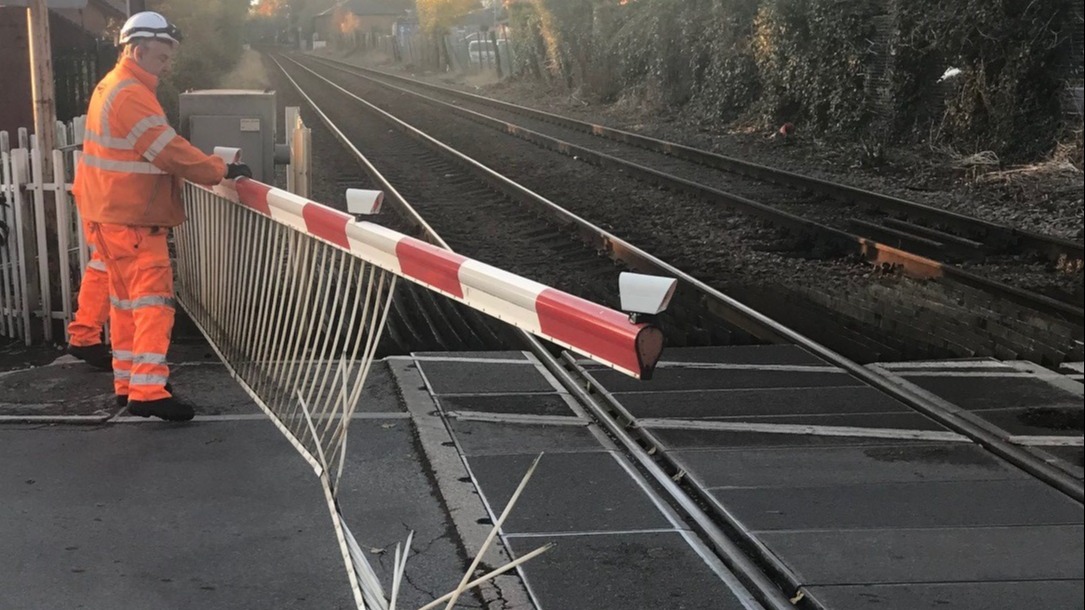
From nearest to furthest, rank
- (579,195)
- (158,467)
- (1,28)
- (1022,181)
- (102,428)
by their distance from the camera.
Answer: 1. (1022,181)
2. (158,467)
3. (102,428)
4. (1,28)
5. (579,195)

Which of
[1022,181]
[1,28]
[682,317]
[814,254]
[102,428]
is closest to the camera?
[1022,181]

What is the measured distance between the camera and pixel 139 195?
5.54 meters

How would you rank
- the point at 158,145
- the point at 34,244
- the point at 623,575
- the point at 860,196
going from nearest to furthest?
1. the point at 623,575
2. the point at 158,145
3. the point at 34,244
4. the point at 860,196

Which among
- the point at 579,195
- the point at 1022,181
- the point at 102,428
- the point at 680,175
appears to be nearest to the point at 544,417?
the point at 102,428

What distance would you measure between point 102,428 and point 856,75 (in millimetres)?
14296

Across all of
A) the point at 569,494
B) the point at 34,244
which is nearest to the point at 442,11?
the point at 34,244

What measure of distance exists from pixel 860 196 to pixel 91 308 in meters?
7.98

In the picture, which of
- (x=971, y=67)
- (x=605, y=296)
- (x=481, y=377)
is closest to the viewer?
(x=971, y=67)

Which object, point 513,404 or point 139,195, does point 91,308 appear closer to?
point 139,195

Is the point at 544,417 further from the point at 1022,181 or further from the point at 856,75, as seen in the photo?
the point at 856,75

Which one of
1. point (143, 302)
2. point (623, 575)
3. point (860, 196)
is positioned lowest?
point (623, 575)

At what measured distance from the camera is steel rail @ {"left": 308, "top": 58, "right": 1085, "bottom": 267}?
3270mm

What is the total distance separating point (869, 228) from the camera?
1058cm

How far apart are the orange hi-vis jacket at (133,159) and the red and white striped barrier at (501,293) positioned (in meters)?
1.30
